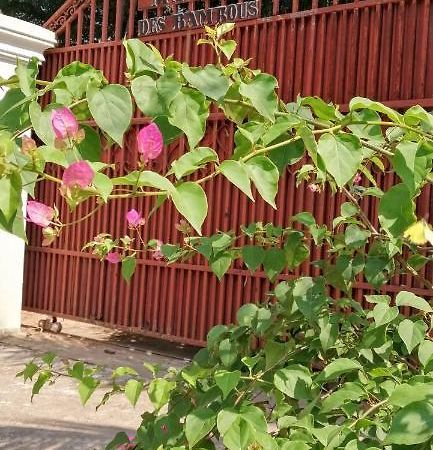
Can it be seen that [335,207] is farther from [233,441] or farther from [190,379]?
[233,441]

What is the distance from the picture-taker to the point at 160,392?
5.60ft

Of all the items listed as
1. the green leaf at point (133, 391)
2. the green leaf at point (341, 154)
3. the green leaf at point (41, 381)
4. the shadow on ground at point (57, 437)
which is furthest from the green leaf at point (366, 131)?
the shadow on ground at point (57, 437)

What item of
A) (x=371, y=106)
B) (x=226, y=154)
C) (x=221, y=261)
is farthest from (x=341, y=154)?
(x=226, y=154)

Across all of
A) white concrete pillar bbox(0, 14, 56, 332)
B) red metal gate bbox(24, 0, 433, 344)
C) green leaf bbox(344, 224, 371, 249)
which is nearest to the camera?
green leaf bbox(344, 224, 371, 249)

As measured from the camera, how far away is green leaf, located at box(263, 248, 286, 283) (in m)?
1.88

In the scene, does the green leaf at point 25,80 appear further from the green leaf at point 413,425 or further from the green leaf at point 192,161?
the green leaf at point 413,425

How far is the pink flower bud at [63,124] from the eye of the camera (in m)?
1.10

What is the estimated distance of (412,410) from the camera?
114 centimetres

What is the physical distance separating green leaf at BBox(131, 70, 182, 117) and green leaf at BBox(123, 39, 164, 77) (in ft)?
0.15

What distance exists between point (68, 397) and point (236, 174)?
3765 mm

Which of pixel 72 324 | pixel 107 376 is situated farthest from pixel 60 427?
pixel 72 324

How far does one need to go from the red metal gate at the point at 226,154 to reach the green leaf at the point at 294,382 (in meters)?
3.01

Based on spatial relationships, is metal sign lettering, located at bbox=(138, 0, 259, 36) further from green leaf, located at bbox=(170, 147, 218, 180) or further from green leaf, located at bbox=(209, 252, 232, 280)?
green leaf, located at bbox=(170, 147, 218, 180)

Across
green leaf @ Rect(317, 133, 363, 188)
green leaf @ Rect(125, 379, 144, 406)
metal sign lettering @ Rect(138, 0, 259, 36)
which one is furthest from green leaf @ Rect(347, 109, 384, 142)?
metal sign lettering @ Rect(138, 0, 259, 36)
